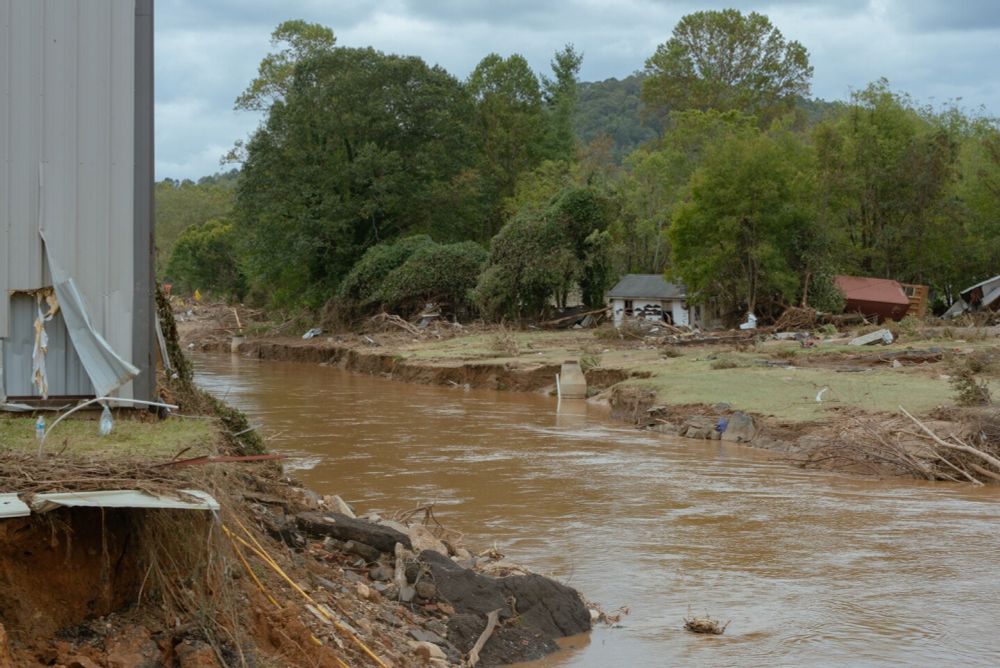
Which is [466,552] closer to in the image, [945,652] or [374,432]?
[945,652]

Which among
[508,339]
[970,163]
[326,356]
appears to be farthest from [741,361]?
[970,163]

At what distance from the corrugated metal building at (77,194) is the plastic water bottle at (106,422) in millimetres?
472

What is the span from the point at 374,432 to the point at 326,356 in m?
22.9

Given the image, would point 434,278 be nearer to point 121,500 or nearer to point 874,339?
point 874,339

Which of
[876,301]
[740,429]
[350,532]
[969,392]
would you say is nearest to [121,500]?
[350,532]

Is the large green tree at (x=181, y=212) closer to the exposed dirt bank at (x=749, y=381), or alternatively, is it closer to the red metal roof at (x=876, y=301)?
the exposed dirt bank at (x=749, y=381)

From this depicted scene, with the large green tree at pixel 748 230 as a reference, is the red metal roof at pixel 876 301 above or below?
below

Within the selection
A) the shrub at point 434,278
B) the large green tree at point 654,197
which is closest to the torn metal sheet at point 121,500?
the shrub at point 434,278

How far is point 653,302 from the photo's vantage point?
46750mm

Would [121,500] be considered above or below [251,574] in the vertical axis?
above

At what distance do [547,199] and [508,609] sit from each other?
48.8m

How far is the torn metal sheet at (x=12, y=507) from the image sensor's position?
5840 mm

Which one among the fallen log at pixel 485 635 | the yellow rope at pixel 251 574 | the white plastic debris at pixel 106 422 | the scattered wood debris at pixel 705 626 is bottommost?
the scattered wood debris at pixel 705 626

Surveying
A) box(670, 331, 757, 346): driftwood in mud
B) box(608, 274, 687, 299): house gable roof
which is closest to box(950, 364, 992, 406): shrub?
box(670, 331, 757, 346): driftwood in mud
